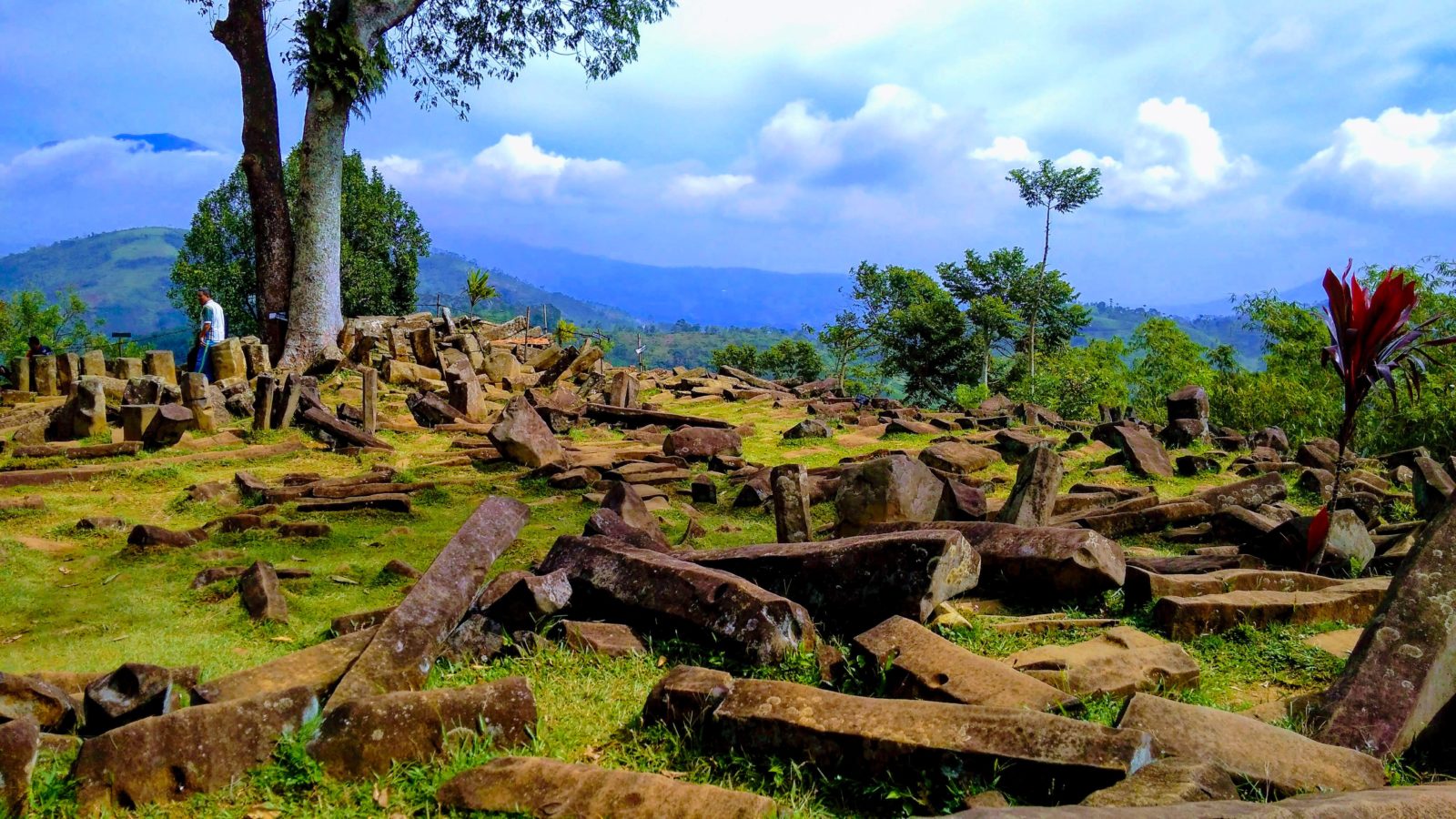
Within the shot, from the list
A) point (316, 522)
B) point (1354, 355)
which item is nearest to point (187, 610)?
point (316, 522)

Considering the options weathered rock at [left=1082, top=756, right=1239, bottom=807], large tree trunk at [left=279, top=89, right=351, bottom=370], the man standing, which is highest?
large tree trunk at [left=279, top=89, right=351, bottom=370]

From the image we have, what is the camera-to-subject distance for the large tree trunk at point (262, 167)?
19.4 metres

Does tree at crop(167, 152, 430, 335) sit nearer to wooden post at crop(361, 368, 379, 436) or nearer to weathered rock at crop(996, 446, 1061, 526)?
wooden post at crop(361, 368, 379, 436)

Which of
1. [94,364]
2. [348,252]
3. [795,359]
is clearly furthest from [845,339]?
[94,364]

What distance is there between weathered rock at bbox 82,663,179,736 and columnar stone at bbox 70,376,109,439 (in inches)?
383

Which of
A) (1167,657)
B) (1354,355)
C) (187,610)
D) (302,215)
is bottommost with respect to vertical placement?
(187,610)

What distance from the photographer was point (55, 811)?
294cm

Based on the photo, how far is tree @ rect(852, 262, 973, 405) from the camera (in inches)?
1667

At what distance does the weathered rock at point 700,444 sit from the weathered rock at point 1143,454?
480cm

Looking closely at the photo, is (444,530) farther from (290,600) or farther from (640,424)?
(640,424)

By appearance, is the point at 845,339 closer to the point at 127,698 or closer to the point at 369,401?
the point at 369,401

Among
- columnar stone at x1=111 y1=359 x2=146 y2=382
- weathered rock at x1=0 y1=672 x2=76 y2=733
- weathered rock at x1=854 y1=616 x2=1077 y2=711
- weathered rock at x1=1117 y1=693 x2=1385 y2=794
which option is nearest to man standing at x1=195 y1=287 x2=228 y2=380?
columnar stone at x1=111 y1=359 x2=146 y2=382

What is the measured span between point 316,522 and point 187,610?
2.19 meters

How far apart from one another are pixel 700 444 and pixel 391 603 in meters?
6.27
